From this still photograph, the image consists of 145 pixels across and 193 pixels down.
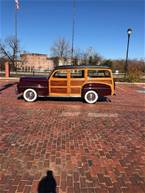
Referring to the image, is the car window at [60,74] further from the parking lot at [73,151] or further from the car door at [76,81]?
the parking lot at [73,151]

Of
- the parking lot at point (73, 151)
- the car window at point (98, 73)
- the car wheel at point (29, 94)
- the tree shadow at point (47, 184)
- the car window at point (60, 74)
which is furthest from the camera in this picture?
the car wheel at point (29, 94)

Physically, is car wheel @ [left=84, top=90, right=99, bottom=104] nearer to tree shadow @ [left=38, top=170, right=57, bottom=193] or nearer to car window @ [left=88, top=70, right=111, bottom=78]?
car window @ [left=88, top=70, right=111, bottom=78]

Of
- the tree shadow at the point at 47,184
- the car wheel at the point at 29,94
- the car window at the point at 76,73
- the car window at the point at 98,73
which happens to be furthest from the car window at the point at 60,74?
the tree shadow at the point at 47,184

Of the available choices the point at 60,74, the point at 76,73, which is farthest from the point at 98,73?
the point at 60,74

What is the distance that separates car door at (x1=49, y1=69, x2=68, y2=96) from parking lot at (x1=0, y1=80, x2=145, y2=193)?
2500mm

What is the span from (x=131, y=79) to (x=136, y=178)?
75.7 ft

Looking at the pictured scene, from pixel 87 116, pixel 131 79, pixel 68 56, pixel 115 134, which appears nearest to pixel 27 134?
pixel 115 134

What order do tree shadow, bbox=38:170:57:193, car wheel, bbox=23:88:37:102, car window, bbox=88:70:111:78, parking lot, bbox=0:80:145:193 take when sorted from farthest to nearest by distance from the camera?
1. car wheel, bbox=23:88:37:102
2. car window, bbox=88:70:111:78
3. parking lot, bbox=0:80:145:193
4. tree shadow, bbox=38:170:57:193

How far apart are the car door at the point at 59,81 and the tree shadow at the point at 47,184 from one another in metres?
7.57

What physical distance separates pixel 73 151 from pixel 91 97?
21.2 ft

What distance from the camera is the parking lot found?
13.0 feet

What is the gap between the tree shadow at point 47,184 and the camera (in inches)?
147

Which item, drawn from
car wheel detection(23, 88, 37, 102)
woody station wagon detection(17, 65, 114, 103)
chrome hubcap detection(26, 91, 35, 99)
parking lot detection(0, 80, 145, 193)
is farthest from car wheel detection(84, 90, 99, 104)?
chrome hubcap detection(26, 91, 35, 99)

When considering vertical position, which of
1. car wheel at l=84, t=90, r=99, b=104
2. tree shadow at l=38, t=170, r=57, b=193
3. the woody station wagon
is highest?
the woody station wagon
